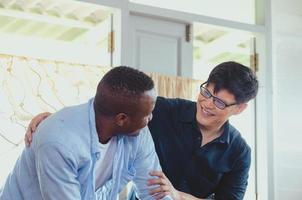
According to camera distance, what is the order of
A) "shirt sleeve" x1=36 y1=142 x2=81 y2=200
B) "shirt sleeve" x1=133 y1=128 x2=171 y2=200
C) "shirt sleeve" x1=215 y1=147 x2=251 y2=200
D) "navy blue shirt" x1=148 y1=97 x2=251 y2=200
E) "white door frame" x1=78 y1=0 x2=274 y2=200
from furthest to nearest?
"white door frame" x1=78 y1=0 x2=274 y2=200 → "shirt sleeve" x1=215 y1=147 x2=251 y2=200 → "navy blue shirt" x1=148 y1=97 x2=251 y2=200 → "shirt sleeve" x1=133 y1=128 x2=171 y2=200 → "shirt sleeve" x1=36 y1=142 x2=81 y2=200

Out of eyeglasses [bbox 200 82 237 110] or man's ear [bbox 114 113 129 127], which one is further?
eyeglasses [bbox 200 82 237 110]

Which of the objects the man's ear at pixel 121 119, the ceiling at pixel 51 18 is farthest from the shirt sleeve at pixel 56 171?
the ceiling at pixel 51 18

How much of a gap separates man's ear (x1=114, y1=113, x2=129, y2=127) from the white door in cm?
194

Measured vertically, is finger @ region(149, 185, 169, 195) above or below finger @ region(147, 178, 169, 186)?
below

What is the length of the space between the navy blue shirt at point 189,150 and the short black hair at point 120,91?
0.61m

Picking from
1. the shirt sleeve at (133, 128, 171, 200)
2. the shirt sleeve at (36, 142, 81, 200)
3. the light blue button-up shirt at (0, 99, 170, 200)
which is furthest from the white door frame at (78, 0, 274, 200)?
the shirt sleeve at (36, 142, 81, 200)

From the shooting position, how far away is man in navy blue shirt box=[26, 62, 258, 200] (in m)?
2.23

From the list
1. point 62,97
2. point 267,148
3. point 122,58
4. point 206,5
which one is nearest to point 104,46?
point 122,58

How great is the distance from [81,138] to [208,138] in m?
0.84

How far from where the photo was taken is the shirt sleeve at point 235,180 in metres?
2.42

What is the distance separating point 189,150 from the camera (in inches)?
91.7

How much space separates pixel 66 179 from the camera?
161 centimetres

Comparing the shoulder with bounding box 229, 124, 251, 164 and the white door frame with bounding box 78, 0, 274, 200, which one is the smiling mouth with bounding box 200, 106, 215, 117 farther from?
the white door frame with bounding box 78, 0, 274, 200

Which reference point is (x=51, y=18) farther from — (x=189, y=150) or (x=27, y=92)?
(x=189, y=150)
